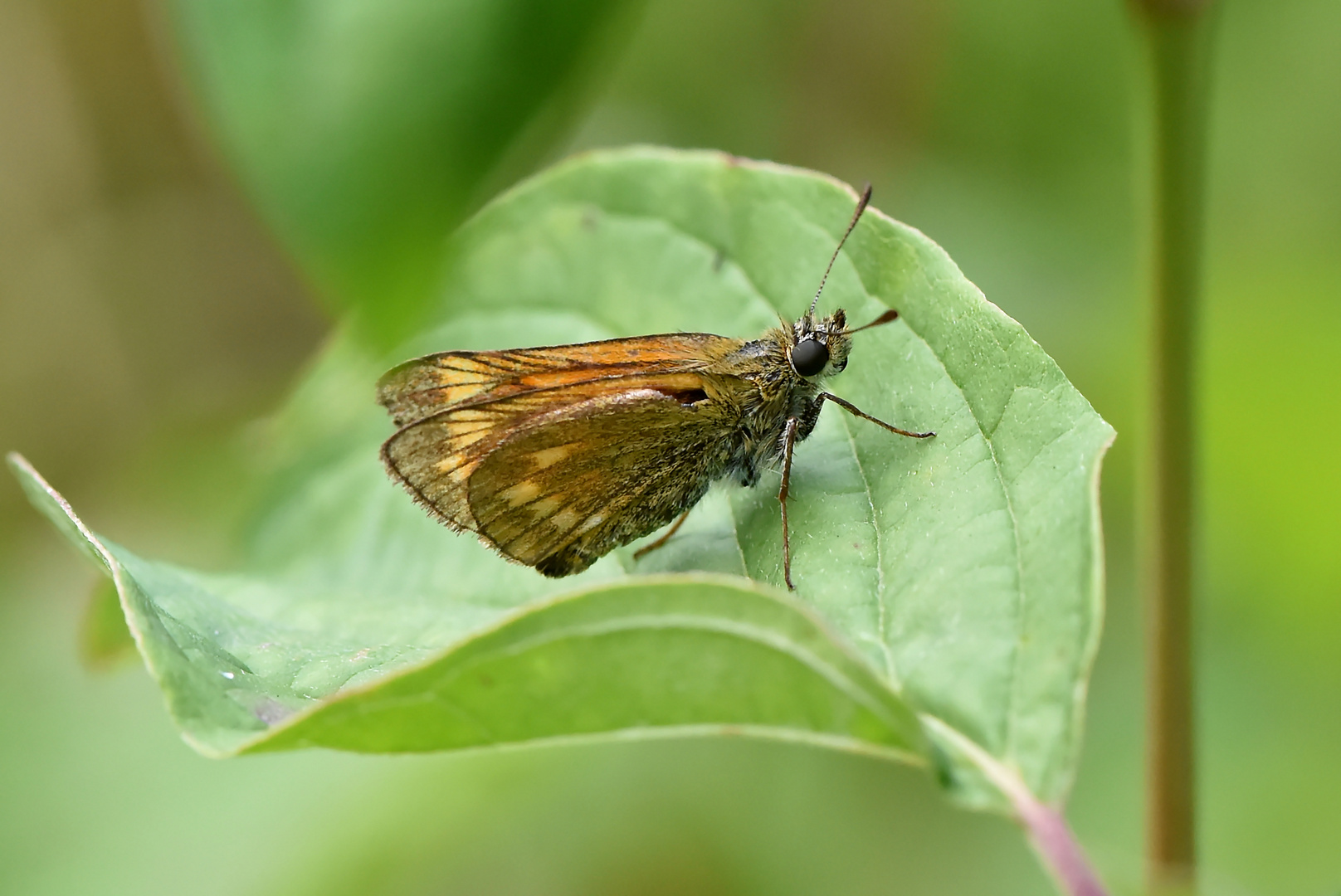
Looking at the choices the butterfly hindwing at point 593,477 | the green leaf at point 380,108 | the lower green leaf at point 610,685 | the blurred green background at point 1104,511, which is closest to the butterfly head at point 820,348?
the butterfly hindwing at point 593,477

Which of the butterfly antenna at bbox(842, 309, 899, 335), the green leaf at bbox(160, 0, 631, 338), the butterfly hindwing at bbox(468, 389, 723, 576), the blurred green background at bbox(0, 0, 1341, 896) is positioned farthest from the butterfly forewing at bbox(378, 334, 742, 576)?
the green leaf at bbox(160, 0, 631, 338)

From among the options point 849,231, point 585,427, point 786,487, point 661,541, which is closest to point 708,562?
point 661,541

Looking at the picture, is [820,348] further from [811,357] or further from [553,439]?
[553,439]

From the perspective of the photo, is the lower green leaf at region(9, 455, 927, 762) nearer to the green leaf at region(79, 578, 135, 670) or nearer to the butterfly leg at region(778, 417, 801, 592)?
the butterfly leg at region(778, 417, 801, 592)

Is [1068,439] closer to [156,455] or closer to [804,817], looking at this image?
[804,817]

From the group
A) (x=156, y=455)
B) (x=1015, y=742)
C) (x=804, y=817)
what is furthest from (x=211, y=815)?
(x=1015, y=742)

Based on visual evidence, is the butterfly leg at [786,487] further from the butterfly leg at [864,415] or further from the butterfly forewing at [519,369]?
the butterfly forewing at [519,369]
